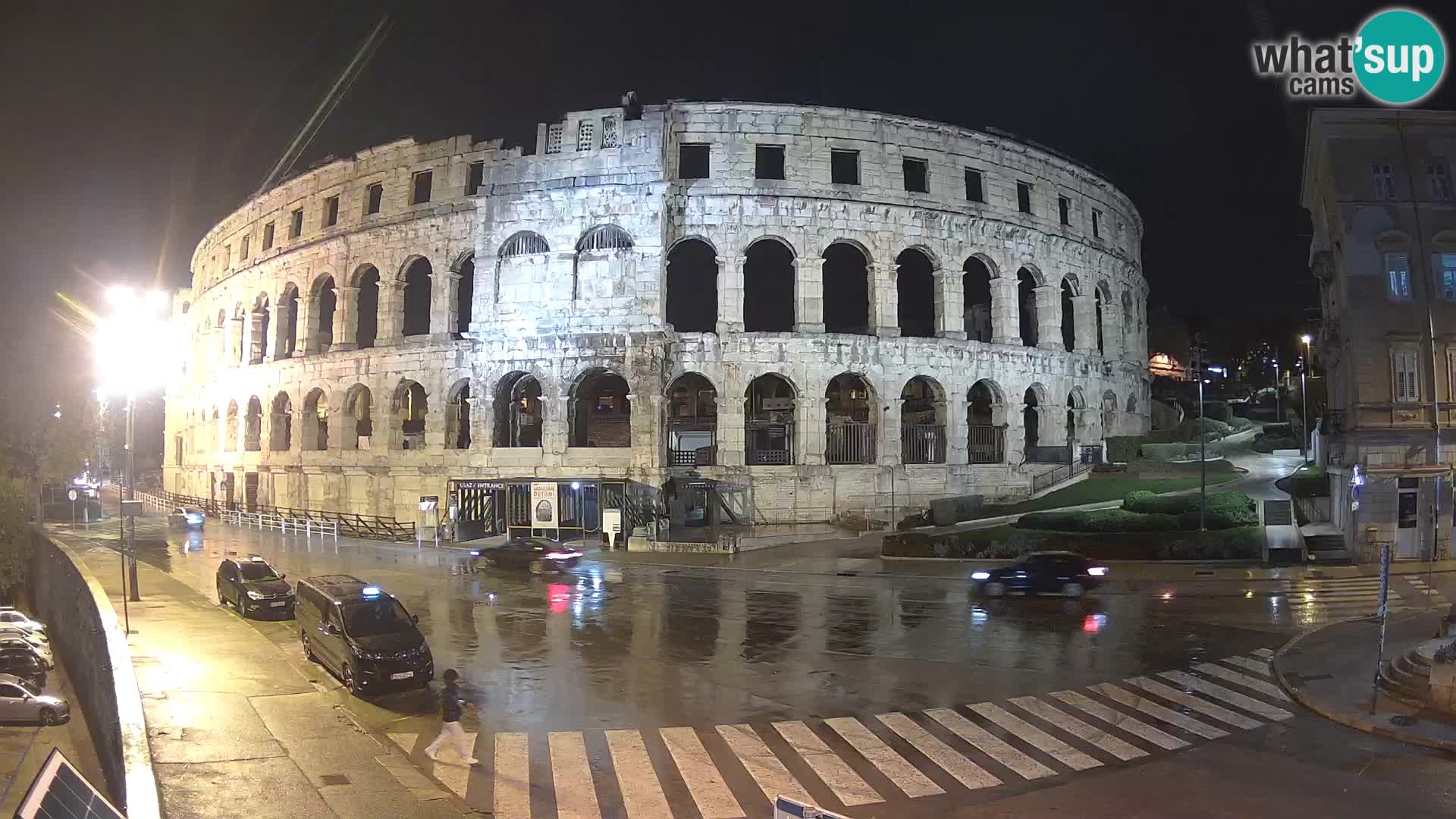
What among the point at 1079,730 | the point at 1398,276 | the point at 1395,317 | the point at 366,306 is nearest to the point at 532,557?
the point at 1079,730

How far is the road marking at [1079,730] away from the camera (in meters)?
12.1

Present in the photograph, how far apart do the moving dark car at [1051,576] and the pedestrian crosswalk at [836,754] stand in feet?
29.6

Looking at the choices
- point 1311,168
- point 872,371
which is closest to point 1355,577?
point 1311,168

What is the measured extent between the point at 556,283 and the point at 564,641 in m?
25.7

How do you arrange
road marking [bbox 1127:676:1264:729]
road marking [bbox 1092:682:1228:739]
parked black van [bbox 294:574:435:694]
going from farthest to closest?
1. parked black van [bbox 294:574:435:694]
2. road marking [bbox 1127:676:1264:729]
3. road marking [bbox 1092:682:1228:739]

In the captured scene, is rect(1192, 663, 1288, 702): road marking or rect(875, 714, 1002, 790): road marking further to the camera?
rect(1192, 663, 1288, 702): road marking

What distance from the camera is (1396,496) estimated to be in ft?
97.2

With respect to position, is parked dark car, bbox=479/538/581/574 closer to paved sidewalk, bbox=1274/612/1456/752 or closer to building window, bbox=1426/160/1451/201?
paved sidewalk, bbox=1274/612/1456/752

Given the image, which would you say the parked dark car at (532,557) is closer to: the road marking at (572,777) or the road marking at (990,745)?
the road marking at (572,777)

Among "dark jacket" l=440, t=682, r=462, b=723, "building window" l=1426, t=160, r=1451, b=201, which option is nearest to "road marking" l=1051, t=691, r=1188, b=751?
"dark jacket" l=440, t=682, r=462, b=723

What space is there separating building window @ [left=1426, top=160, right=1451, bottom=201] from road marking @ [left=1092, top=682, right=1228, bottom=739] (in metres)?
26.8

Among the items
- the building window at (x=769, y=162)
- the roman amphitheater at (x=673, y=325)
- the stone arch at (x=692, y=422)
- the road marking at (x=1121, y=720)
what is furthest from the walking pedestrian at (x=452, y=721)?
the building window at (x=769, y=162)

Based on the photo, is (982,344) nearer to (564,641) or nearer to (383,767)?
(564,641)

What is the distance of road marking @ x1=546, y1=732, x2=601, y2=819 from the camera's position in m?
10.1
